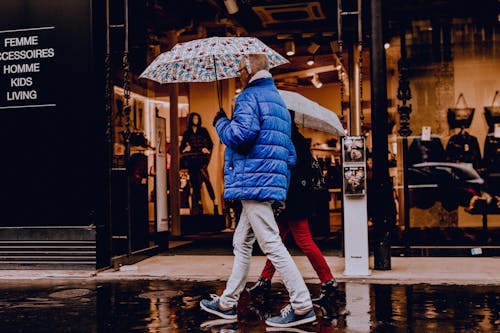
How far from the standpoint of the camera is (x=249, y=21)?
11602 mm

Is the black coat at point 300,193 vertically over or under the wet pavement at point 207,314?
over

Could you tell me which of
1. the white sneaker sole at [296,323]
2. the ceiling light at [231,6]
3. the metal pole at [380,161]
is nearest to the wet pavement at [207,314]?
the white sneaker sole at [296,323]

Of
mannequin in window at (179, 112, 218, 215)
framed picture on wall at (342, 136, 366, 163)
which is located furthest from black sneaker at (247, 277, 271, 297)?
→ mannequin in window at (179, 112, 218, 215)

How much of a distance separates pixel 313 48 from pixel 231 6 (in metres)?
2.88

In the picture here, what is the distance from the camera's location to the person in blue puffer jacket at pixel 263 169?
5.43m

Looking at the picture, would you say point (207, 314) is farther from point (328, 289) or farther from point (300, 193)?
point (300, 193)

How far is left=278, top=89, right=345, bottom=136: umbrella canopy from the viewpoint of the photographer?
266 inches

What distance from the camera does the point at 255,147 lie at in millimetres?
5469

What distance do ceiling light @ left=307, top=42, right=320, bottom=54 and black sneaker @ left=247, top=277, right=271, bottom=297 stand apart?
680 centimetres

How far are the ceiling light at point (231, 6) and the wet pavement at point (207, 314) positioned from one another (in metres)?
4.70

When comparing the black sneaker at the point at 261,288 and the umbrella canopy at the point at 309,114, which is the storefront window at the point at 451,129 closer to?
the umbrella canopy at the point at 309,114

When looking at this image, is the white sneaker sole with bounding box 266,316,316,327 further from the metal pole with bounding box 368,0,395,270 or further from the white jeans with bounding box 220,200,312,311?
the metal pole with bounding box 368,0,395,270

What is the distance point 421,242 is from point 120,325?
536cm

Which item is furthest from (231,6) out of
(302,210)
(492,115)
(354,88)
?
(302,210)
